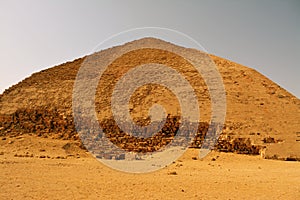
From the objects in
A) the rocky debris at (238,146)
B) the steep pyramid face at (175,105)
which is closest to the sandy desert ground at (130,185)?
the rocky debris at (238,146)

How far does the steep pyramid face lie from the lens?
18.5 meters

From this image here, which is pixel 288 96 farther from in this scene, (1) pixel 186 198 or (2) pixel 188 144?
(1) pixel 186 198

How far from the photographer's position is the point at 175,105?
70.1 feet

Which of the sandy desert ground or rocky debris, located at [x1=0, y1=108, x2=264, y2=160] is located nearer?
the sandy desert ground

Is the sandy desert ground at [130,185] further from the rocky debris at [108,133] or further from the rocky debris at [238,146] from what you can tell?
the rocky debris at [108,133]

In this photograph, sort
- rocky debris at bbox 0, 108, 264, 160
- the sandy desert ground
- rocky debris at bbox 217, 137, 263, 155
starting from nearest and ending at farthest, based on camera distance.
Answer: the sandy desert ground → rocky debris at bbox 217, 137, 263, 155 → rocky debris at bbox 0, 108, 264, 160

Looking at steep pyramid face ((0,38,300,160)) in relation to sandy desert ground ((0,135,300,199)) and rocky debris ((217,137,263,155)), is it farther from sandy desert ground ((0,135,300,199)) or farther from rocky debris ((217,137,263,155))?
sandy desert ground ((0,135,300,199))

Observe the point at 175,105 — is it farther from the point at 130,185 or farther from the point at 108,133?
the point at 130,185

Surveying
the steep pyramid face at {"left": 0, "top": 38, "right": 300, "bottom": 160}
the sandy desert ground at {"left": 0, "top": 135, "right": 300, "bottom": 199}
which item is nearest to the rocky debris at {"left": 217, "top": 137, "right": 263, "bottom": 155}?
the steep pyramid face at {"left": 0, "top": 38, "right": 300, "bottom": 160}

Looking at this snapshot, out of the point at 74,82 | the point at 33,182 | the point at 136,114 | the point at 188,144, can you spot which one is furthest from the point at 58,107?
the point at 33,182

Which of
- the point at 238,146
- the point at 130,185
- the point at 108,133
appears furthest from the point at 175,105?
the point at 130,185

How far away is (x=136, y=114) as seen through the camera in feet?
68.0

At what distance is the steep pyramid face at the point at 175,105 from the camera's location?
60.5 feet

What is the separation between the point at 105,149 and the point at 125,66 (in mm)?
11890
